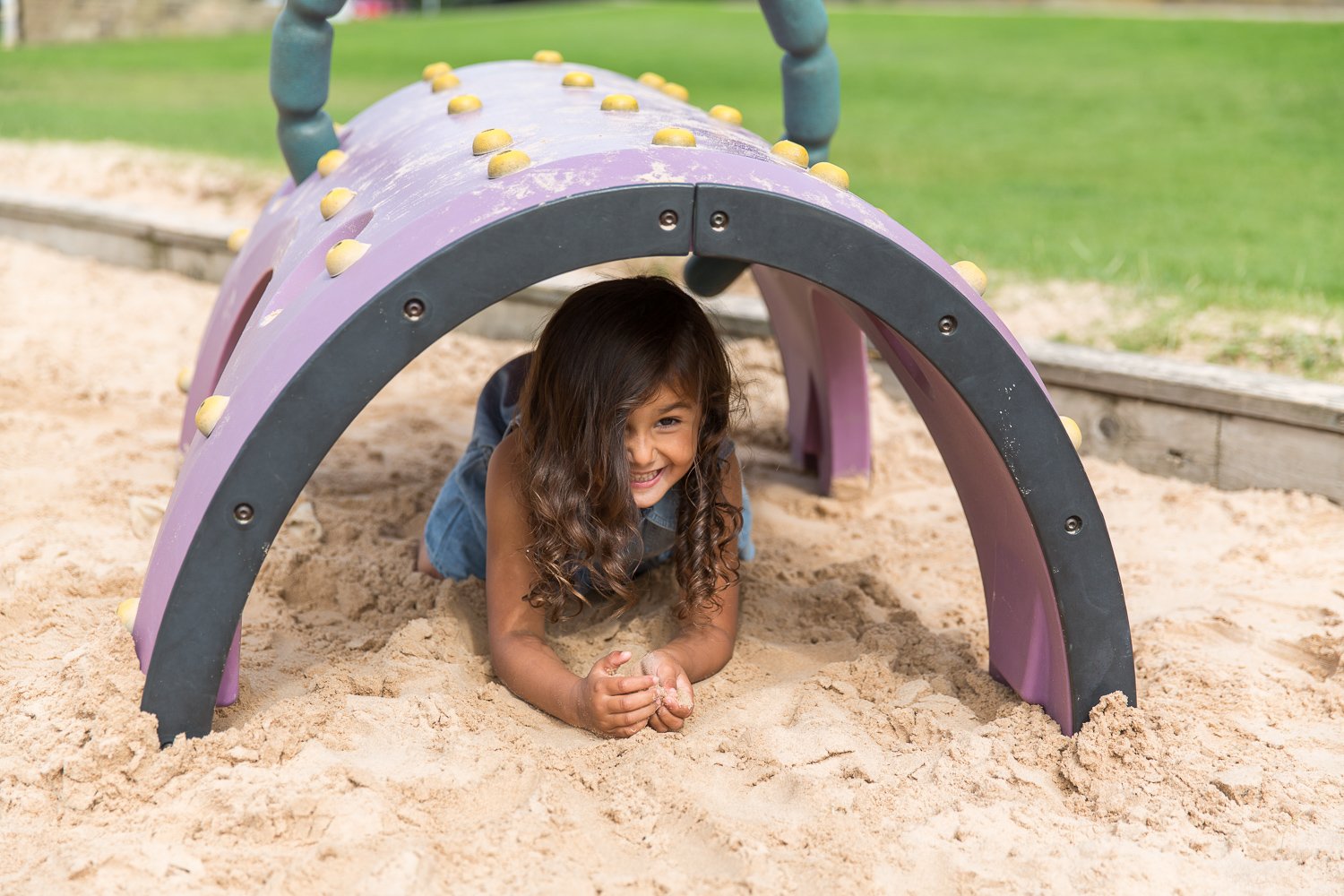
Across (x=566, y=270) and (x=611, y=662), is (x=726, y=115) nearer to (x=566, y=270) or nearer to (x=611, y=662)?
(x=566, y=270)

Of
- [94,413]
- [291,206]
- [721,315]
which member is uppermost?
[291,206]

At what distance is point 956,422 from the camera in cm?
205

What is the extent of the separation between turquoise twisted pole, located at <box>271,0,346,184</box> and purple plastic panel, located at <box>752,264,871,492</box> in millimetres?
1031

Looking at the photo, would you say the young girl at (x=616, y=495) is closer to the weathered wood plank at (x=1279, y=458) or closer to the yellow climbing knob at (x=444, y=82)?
the yellow climbing knob at (x=444, y=82)

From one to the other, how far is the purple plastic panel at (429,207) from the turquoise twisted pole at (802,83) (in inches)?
9.8

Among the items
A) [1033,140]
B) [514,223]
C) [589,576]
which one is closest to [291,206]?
[589,576]

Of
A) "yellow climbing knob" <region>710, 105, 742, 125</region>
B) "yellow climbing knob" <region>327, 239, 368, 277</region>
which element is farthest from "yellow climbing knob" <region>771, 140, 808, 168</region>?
"yellow climbing knob" <region>327, 239, 368, 277</region>

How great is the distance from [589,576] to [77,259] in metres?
3.61

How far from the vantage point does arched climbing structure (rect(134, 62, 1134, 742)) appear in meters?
1.71

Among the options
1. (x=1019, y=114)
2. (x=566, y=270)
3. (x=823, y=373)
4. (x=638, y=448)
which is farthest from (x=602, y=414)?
(x=1019, y=114)

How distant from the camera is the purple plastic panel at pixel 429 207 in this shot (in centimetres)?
173

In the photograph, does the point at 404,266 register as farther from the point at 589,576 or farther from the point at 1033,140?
the point at 1033,140

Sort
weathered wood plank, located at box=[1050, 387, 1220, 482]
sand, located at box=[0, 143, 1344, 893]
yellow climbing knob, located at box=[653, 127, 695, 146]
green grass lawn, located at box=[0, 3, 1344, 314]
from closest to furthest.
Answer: sand, located at box=[0, 143, 1344, 893] → yellow climbing knob, located at box=[653, 127, 695, 146] → weathered wood plank, located at box=[1050, 387, 1220, 482] → green grass lawn, located at box=[0, 3, 1344, 314]

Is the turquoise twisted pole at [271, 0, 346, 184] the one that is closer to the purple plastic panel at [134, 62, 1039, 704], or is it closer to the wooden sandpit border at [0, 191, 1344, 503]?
the purple plastic panel at [134, 62, 1039, 704]
